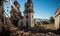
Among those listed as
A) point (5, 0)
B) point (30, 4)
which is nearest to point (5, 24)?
point (5, 0)

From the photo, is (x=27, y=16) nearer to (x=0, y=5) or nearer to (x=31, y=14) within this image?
(x=31, y=14)

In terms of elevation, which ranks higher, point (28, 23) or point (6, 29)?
point (6, 29)

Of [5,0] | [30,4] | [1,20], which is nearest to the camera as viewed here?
[5,0]

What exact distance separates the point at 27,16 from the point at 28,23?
4.31 feet

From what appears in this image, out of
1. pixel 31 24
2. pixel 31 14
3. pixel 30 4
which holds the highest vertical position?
pixel 30 4

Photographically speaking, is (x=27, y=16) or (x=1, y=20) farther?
(x=27, y=16)

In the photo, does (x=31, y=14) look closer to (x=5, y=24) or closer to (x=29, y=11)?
(x=29, y=11)

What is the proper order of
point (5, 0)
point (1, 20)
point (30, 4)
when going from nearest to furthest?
point (5, 0)
point (1, 20)
point (30, 4)

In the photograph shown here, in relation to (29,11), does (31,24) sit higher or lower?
lower

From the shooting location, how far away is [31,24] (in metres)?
29.2

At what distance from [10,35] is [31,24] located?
80.5 feet

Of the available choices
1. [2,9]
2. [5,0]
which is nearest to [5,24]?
[2,9]

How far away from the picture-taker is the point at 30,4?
2852cm

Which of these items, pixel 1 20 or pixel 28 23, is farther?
pixel 28 23
